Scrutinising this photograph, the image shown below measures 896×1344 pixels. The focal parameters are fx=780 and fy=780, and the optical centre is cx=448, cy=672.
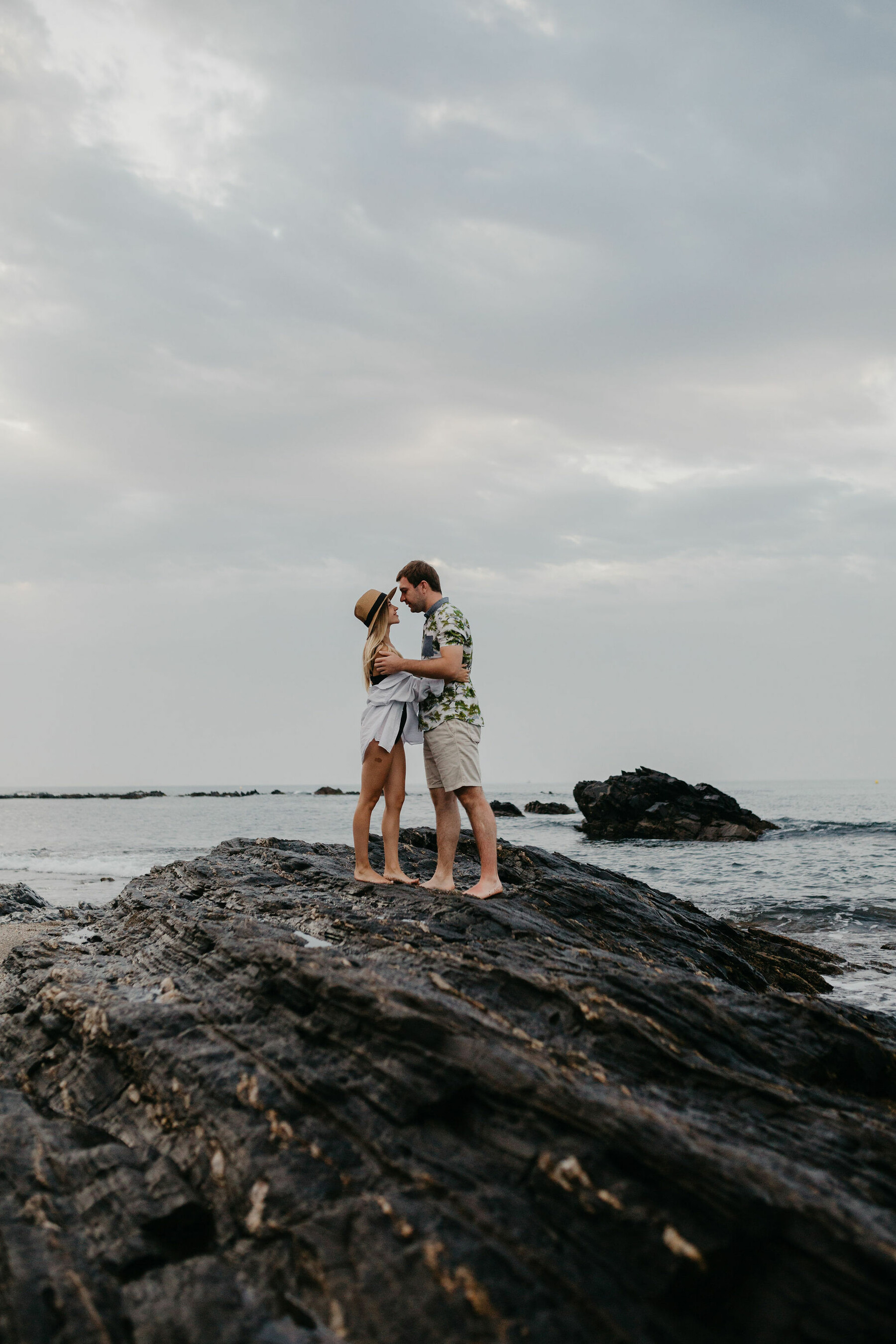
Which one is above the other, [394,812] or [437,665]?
[437,665]

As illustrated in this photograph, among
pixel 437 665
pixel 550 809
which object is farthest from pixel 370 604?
pixel 550 809

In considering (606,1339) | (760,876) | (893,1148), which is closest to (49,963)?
(606,1339)

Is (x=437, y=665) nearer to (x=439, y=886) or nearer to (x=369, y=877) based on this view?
(x=439, y=886)

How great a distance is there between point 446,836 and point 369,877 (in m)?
0.97

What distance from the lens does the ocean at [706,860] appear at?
13812mm

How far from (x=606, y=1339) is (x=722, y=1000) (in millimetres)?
2610

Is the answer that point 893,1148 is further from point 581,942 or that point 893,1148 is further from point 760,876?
point 760,876

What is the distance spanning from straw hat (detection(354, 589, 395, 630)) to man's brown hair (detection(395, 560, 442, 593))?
24 centimetres

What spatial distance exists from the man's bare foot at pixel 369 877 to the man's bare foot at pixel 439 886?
0.40m

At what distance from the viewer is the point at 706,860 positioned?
26.8 meters

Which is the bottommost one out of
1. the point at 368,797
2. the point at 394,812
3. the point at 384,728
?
the point at 394,812

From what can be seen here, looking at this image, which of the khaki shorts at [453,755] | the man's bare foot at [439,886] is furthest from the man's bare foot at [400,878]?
the khaki shorts at [453,755]

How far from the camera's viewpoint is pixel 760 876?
21.3m

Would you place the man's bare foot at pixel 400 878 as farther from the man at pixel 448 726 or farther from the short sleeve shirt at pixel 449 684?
the short sleeve shirt at pixel 449 684
